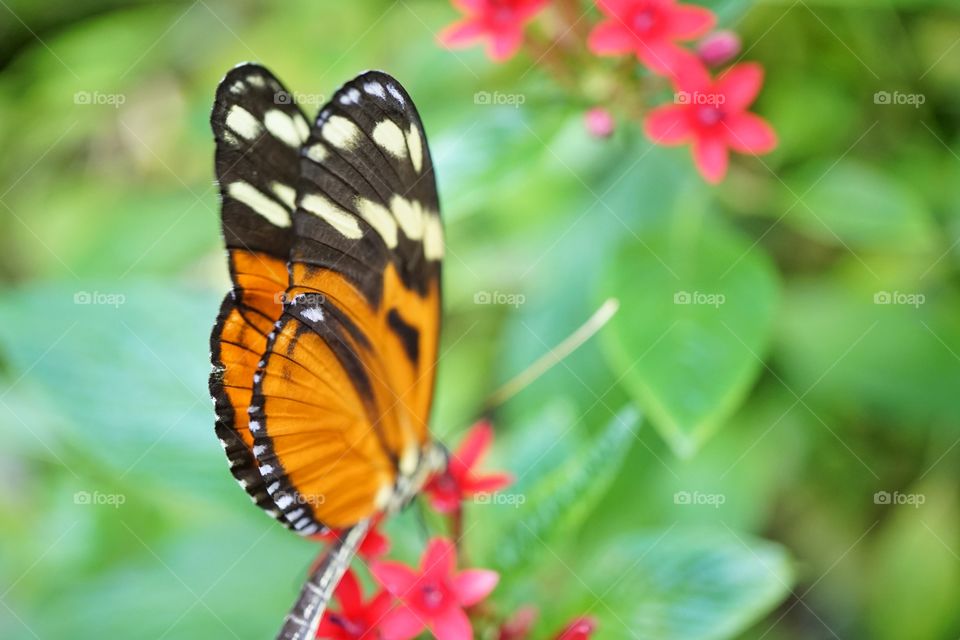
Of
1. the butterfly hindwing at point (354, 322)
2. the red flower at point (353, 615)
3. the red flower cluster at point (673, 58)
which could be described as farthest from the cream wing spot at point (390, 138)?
the red flower at point (353, 615)

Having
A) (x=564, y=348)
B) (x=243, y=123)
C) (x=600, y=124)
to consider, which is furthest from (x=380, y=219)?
(x=564, y=348)

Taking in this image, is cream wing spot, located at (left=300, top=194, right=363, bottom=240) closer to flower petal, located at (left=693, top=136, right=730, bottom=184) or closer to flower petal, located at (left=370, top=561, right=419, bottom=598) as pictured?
flower petal, located at (left=370, top=561, right=419, bottom=598)

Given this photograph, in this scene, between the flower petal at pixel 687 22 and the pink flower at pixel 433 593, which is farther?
the flower petal at pixel 687 22

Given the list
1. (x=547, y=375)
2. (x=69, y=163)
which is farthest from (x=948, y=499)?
(x=69, y=163)

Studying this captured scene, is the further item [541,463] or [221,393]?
[541,463]

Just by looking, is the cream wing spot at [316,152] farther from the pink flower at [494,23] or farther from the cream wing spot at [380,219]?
A: the pink flower at [494,23]

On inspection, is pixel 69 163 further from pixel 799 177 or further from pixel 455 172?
pixel 799 177

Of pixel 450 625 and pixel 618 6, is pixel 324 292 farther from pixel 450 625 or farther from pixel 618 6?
pixel 618 6
